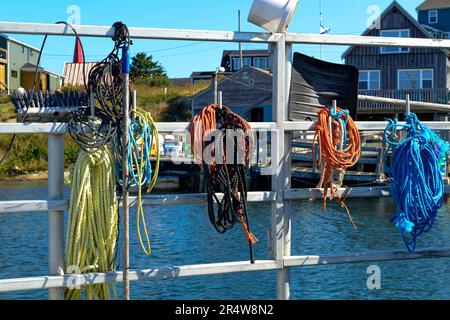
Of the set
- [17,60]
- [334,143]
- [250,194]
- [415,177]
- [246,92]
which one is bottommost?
[250,194]

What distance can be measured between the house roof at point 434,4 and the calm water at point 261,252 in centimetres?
3839

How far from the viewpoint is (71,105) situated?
4137 mm

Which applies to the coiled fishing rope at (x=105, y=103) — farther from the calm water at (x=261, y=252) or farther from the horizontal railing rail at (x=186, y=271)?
the calm water at (x=261, y=252)

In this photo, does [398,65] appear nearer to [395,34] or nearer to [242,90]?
[395,34]

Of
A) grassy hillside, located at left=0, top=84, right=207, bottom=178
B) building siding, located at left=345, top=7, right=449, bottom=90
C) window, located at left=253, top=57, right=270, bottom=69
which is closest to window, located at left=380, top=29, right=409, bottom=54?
building siding, located at left=345, top=7, right=449, bottom=90

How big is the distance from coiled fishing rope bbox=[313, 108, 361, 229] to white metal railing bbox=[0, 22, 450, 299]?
10 cm

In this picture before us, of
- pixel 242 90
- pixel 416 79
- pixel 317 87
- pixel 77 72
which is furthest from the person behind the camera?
pixel 416 79

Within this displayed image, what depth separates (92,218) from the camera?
391cm

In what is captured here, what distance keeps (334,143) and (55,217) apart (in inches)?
76.3

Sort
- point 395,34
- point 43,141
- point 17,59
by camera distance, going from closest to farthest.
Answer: point 43,141, point 395,34, point 17,59

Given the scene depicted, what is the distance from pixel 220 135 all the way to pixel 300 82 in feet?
2.69

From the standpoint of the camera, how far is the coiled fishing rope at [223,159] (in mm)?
4090

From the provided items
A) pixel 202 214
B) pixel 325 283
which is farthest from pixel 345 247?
pixel 202 214

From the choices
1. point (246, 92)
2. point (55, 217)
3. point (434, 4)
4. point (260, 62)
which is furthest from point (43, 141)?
point (260, 62)
